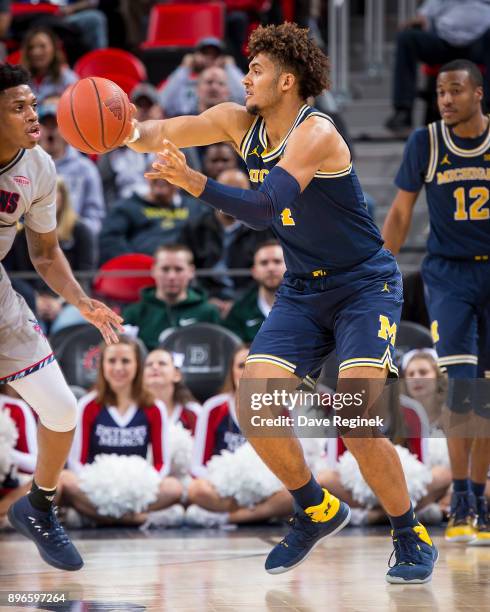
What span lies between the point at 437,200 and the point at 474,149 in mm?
338

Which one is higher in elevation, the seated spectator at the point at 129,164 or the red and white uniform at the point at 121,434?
the seated spectator at the point at 129,164

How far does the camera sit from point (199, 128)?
5.16m

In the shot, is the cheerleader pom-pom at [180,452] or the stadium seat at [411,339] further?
the stadium seat at [411,339]

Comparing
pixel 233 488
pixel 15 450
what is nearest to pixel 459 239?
pixel 233 488

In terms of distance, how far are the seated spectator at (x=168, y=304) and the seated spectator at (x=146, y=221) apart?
→ 114 centimetres

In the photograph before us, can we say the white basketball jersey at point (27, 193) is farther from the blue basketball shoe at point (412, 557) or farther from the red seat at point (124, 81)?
the red seat at point (124, 81)

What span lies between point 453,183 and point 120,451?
2.83 metres

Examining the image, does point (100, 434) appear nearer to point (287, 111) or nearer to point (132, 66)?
point (287, 111)

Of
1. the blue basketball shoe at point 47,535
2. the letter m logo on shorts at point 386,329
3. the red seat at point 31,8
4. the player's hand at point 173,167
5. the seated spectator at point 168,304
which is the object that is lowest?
the blue basketball shoe at point 47,535

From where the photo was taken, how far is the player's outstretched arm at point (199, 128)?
16.8ft

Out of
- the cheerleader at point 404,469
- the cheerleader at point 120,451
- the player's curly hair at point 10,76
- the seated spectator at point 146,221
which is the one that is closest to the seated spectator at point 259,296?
the cheerleader at point 120,451

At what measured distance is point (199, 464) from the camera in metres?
7.54

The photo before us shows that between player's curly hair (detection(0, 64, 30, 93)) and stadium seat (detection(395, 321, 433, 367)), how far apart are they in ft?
12.3

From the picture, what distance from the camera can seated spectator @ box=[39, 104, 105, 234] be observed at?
397 inches
